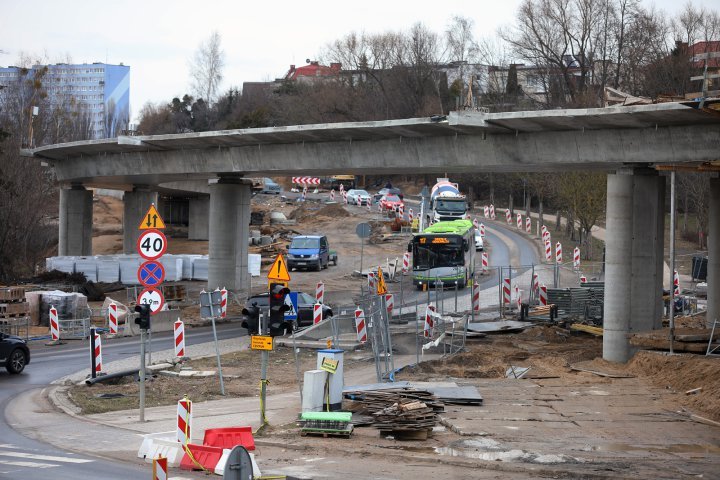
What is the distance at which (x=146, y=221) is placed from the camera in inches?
782

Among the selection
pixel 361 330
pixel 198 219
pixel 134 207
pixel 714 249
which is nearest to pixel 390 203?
pixel 198 219

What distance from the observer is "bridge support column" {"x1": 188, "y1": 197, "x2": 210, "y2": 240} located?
79.1 meters

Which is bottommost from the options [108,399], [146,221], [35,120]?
[108,399]

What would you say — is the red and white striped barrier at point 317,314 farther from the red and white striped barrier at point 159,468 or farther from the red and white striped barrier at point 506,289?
the red and white striped barrier at point 159,468

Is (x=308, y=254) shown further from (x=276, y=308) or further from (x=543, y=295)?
(x=276, y=308)

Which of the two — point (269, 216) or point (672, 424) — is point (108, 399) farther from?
point (269, 216)

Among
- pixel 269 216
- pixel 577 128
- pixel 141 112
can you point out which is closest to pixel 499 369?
pixel 577 128

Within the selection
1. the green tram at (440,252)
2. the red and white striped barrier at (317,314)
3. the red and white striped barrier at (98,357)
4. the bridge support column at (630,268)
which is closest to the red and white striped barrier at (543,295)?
the red and white striped barrier at (317,314)

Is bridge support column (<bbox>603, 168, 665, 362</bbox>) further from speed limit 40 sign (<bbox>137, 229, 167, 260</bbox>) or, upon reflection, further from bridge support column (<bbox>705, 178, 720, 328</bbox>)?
speed limit 40 sign (<bbox>137, 229, 167, 260</bbox>)

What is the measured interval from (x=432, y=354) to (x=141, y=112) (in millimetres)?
144099

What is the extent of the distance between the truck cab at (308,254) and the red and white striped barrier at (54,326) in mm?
25406

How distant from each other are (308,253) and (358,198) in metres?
30.4

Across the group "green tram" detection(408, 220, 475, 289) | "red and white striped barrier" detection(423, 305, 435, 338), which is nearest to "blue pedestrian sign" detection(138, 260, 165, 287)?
"red and white striped barrier" detection(423, 305, 435, 338)

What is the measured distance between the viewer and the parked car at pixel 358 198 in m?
87.6
